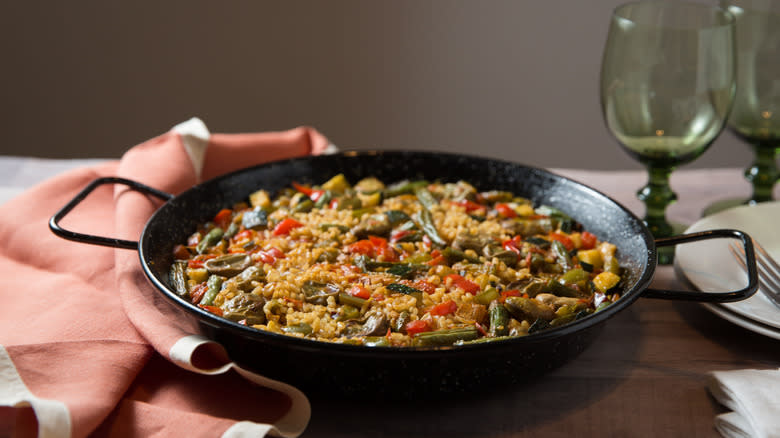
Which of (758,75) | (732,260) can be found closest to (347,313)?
(732,260)

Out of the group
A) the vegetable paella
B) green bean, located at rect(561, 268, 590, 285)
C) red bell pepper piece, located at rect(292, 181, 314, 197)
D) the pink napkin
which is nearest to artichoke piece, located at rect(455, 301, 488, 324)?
the vegetable paella

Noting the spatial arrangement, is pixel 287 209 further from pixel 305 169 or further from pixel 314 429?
pixel 314 429

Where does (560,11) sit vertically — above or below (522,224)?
above

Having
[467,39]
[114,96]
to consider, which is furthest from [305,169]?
[114,96]

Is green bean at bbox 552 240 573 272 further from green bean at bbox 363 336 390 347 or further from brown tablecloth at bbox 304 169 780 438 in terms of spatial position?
green bean at bbox 363 336 390 347

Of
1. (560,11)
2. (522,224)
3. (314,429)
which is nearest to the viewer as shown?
(314,429)
